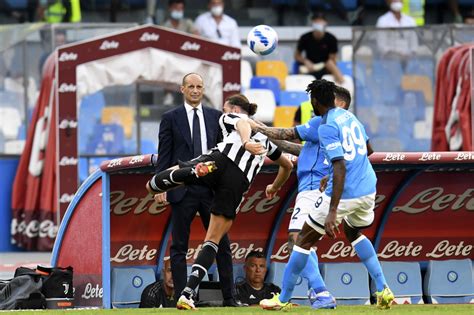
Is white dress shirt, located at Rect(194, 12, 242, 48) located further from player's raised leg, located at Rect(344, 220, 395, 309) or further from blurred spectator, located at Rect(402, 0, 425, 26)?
player's raised leg, located at Rect(344, 220, 395, 309)

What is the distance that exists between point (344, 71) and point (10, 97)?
19.5 ft

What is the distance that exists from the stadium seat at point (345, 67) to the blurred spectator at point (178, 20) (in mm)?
2492

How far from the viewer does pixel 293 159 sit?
1299 centimetres

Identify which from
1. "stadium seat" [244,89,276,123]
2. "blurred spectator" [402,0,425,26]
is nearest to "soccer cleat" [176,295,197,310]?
"stadium seat" [244,89,276,123]

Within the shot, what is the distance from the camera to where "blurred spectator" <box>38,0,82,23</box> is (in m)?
24.4

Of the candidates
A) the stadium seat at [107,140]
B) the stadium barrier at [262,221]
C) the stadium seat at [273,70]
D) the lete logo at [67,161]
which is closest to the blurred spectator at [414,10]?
the stadium seat at [273,70]

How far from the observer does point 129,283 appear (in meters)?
13.6

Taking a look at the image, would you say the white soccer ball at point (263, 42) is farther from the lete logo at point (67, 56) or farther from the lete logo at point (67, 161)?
the lete logo at point (67, 161)

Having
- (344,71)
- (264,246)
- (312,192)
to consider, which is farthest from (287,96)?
(312,192)

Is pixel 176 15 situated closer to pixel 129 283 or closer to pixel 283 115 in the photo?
pixel 283 115

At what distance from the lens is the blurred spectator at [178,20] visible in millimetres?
24484

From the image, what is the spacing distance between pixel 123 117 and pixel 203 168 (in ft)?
31.8

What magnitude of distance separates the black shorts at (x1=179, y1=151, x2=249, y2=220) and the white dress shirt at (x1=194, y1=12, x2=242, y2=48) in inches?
480

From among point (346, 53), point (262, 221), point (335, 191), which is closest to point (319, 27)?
point (346, 53)
